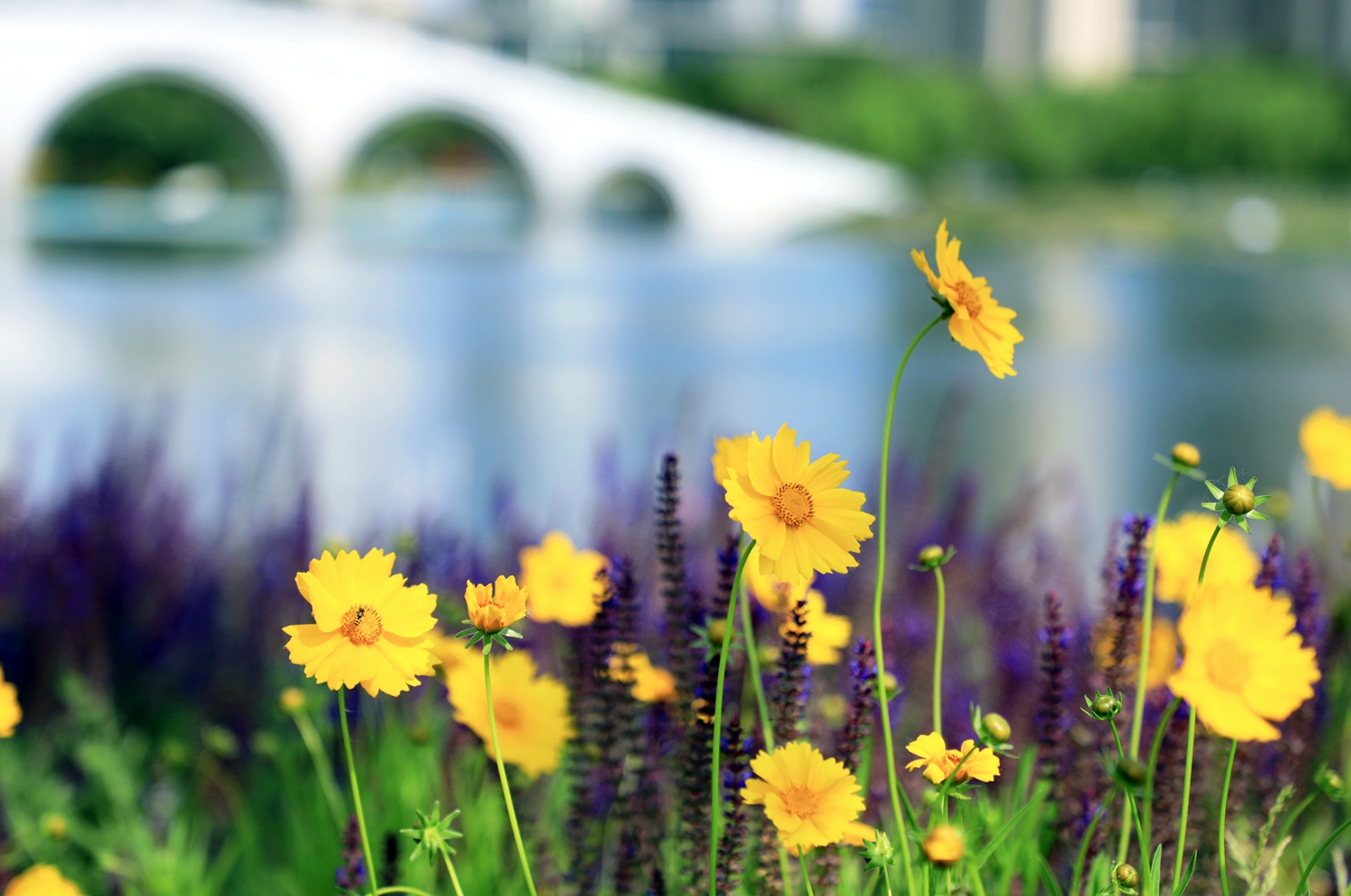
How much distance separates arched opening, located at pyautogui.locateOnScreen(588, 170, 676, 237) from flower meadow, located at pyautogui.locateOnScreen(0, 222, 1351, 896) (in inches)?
1580

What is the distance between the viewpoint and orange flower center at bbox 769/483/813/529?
2.79 ft

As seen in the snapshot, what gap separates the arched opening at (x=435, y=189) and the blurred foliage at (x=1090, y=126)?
11073 mm

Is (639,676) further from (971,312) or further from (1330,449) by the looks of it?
(1330,449)

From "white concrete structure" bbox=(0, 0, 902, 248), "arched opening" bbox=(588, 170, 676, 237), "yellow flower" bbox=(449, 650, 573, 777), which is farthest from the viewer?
"arched opening" bbox=(588, 170, 676, 237)

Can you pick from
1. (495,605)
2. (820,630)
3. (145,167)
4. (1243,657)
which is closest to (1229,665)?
(1243,657)

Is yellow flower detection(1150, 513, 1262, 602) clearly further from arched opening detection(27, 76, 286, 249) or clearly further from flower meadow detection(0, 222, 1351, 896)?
arched opening detection(27, 76, 286, 249)

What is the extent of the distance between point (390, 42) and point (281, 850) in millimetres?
31066

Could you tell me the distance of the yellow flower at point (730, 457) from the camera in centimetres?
88

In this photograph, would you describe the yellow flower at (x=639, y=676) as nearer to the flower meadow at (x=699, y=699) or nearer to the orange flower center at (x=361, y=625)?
the flower meadow at (x=699, y=699)

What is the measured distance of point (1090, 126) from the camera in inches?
1650

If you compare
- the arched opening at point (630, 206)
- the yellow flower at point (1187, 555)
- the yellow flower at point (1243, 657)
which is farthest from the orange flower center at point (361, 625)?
the arched opening at point (630, 206)

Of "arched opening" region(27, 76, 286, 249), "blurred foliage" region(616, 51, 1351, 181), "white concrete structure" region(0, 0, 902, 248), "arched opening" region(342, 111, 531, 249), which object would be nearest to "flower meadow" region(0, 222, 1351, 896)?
"white concrete structure" region(0, 0, 902, 248)

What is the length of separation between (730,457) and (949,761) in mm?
253

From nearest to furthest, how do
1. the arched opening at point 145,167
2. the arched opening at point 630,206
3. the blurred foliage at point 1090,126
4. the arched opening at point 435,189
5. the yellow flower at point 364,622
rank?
the yellow flower at point 364,622 < the arched opening at point 435,189 < the arched opening at point 145,167 < the blurred foliage at point 1090,126 < the arched opening at point 630,206
